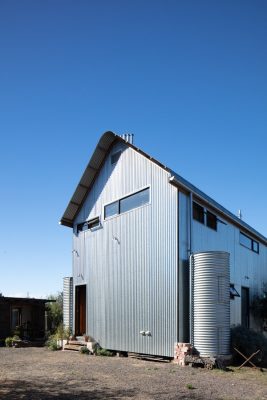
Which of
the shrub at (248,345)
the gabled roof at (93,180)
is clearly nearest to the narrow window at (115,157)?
the gabled roof at (93,180)

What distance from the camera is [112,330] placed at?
758 inches

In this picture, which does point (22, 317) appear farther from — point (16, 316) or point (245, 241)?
point (245, 241)

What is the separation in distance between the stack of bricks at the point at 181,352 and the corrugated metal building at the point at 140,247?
32 cm

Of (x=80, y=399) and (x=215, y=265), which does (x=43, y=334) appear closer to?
(x=215, y=265)

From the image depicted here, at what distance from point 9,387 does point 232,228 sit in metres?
13.2

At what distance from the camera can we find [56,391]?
10.4 meters

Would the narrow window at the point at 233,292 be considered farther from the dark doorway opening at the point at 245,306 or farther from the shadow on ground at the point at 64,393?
the shadow on ground at the point at 64,393

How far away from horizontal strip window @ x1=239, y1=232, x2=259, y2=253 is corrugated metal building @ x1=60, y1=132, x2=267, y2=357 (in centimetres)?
5

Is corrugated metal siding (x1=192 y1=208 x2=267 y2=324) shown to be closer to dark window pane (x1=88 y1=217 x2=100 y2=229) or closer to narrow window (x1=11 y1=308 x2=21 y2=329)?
dark window pane (x1=88 y1=217 x2=100 y2=229)

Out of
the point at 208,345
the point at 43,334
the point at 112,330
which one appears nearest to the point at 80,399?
the point at 208,345

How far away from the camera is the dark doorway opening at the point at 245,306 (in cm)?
2172

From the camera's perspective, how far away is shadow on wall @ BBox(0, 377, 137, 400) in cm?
975

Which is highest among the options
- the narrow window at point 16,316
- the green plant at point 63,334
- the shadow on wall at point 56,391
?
the shadow on wall at point 56,391

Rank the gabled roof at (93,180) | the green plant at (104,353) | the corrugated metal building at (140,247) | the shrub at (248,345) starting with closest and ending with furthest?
1. the shrub at (248,345)
2. the corrugated metal building at (140,247)
3. the gabled roof at (93,180)
4. the green plant at (104,353)
